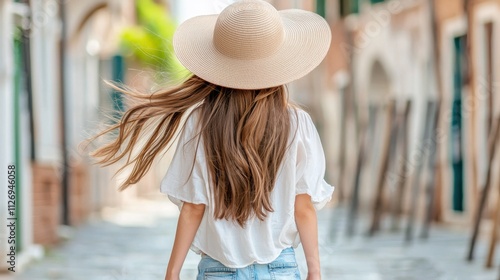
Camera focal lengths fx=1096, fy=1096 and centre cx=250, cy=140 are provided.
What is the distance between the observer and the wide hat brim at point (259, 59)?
2.97m

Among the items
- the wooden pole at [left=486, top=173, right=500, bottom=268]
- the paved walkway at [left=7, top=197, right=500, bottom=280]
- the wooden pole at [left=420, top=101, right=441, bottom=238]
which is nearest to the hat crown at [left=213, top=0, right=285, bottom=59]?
the paved walkway at [left=7, top=197, right=500, bottom=280]

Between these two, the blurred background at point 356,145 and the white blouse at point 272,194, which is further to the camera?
the blurred background at point 356,145

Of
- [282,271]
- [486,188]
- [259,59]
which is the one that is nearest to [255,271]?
[282,271]

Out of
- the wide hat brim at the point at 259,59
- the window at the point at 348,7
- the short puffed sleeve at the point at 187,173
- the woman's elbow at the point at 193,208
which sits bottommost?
the window at the point at 348,7

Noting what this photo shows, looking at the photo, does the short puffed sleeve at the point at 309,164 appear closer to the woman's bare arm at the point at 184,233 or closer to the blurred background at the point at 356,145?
the woman's bare arm at the point at 184,233

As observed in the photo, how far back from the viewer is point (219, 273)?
2.92 metres

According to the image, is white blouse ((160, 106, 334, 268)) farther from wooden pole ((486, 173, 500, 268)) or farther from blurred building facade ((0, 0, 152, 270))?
wooden pole ((486, 173, 500, 268))

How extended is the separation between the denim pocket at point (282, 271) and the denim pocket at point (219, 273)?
0.10m

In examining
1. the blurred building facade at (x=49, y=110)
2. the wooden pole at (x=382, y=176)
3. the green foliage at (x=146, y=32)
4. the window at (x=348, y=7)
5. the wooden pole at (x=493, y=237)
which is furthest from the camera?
the green foliage at (x=146, y=32)

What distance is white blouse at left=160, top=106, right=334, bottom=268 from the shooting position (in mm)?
2912

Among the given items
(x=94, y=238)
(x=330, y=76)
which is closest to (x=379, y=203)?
(x=94, y=238)

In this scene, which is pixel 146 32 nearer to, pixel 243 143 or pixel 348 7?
pixel 348 7

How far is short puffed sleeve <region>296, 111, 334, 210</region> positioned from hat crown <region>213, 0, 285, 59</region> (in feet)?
0.71

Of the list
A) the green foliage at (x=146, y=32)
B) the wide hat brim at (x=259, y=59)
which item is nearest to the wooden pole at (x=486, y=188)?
the wide hat brim at (x=259, y=59)
